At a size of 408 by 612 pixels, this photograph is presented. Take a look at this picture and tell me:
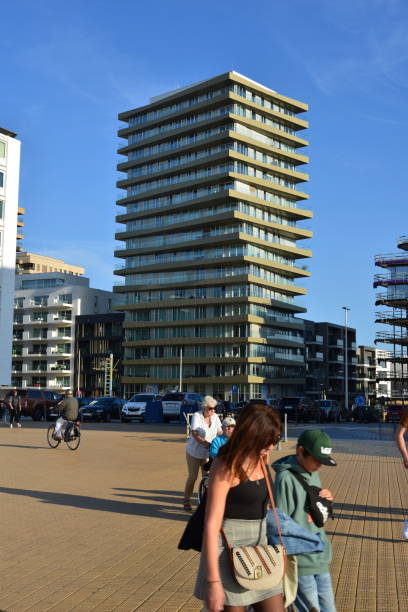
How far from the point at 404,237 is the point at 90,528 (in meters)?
51.8

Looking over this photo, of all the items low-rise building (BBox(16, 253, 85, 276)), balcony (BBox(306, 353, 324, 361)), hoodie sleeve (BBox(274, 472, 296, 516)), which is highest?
low-rise building (BBox(16, 253, 85, 276))

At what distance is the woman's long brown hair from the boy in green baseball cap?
0.42 m

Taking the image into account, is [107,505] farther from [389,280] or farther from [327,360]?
[327,360]

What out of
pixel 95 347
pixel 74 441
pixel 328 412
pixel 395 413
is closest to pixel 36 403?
pixel 74 441

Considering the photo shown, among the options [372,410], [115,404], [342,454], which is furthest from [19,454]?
[372,410]

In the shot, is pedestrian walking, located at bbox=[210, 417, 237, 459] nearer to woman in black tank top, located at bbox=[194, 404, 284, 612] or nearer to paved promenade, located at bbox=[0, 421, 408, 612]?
paved promenade, located at bbox=[0, 421, 408, 612]

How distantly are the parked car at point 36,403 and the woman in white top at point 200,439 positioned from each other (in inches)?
1244

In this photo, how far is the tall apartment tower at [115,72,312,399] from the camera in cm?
8012

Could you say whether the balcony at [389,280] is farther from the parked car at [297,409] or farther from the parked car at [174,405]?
the parked car at [174,405]

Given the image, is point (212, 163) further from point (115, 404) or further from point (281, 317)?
point (115, 404)

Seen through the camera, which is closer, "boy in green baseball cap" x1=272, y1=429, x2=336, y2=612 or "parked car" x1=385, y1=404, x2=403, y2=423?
"boy in green baseball cap" x1=272, y1=429, x2=336, y2=612

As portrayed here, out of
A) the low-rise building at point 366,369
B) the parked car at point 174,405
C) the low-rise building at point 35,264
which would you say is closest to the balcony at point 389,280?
the parked car at point 174,405

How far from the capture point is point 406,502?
36.4 feet

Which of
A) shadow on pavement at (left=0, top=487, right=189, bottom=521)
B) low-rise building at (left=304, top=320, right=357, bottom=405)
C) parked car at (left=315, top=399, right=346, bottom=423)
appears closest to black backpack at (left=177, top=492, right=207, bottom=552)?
shadow on pavement at (left=0, top=487, right=189, bottom=521)
